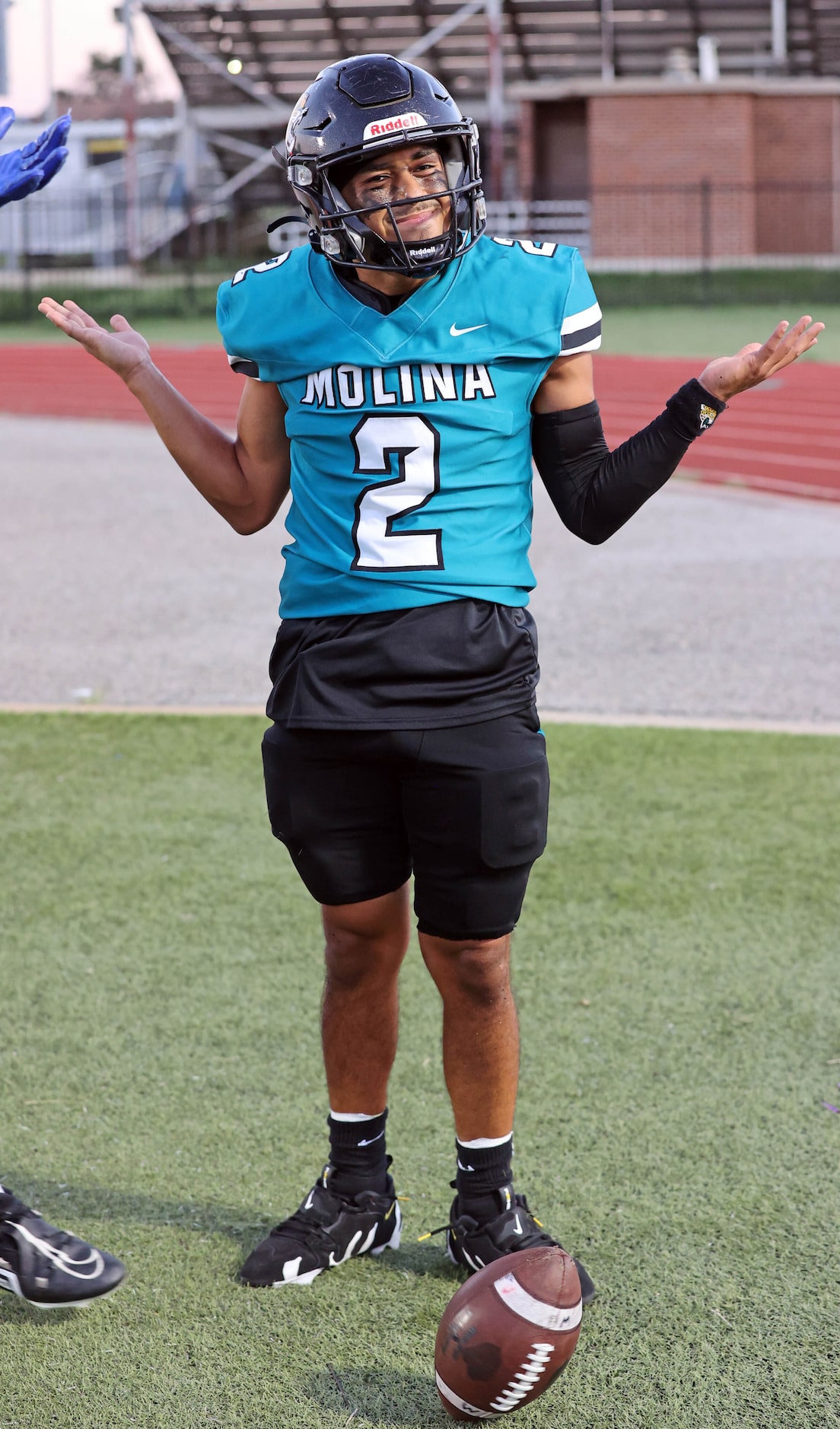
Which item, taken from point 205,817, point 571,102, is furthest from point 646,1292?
point 571,102

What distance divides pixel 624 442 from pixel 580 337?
19 cm

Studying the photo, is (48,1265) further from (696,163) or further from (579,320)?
(696,163)

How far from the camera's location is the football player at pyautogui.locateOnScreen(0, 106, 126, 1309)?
2570 millimetres

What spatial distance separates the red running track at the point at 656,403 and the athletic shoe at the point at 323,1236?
8.70 m

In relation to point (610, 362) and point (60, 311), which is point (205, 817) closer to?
point (60, 311)

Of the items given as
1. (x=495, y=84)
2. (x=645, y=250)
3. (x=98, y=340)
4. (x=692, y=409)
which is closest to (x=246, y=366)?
(x=98, y=340)

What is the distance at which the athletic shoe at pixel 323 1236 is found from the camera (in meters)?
2.70

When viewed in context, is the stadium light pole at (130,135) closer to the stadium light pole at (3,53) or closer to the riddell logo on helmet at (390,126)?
the stadium light pole at (3,53)

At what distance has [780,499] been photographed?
10664 mm

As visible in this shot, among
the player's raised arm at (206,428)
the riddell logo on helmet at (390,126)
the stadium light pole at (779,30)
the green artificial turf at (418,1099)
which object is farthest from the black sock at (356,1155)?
the stadium light pole at (779,30)

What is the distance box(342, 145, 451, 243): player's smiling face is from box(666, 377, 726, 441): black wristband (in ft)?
1.52

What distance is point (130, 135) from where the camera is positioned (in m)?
28.4

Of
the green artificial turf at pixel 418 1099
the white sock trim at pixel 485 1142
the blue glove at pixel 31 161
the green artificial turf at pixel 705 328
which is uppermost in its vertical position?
the blue glove at pixel 31 161

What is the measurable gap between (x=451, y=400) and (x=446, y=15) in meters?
32.3
